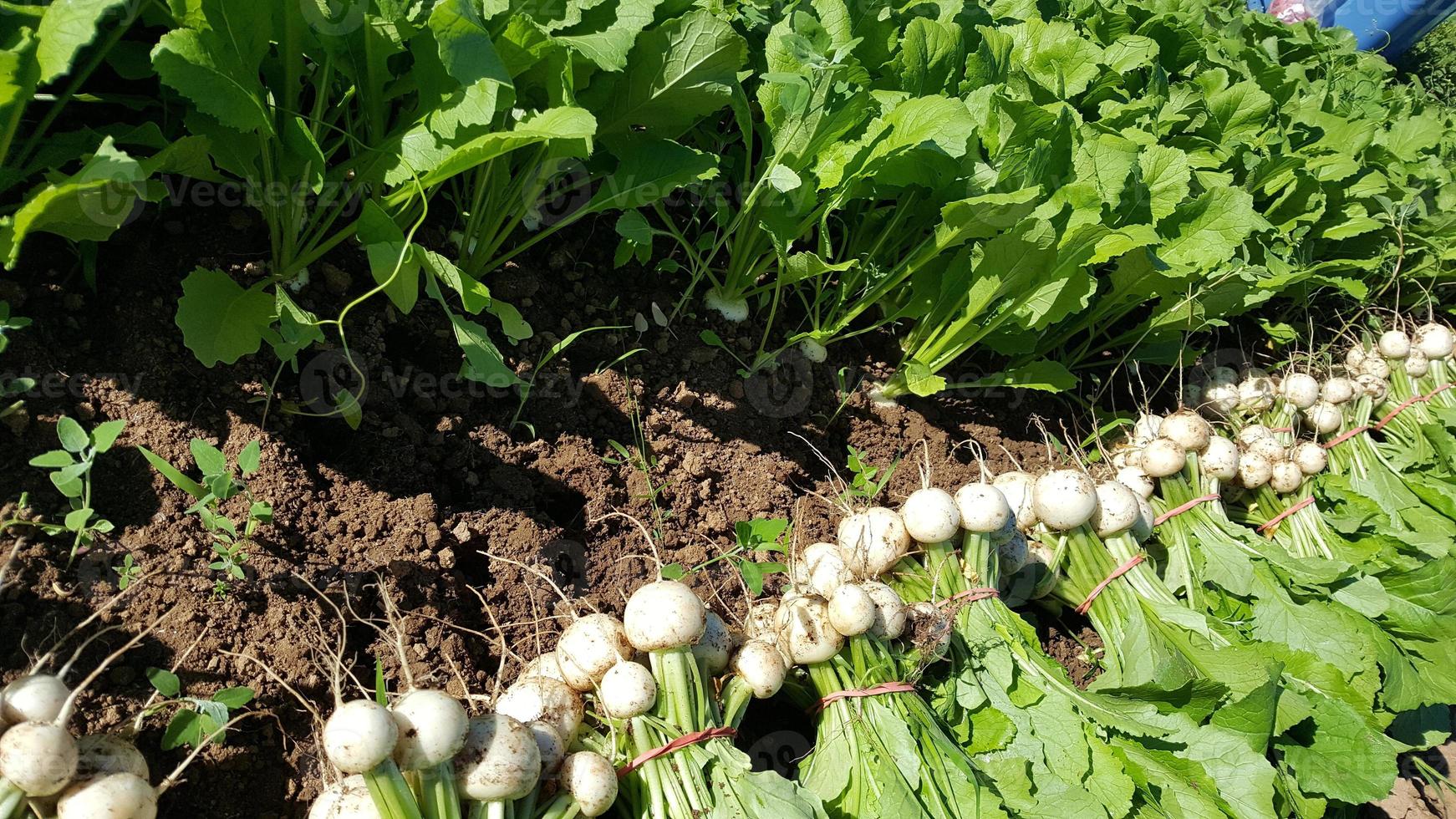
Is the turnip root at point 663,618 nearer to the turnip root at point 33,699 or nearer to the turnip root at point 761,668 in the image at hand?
the turnip root at point 761,668

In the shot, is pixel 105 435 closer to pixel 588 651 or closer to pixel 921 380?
pixel 588 651

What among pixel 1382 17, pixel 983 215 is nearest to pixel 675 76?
pixel 983 215

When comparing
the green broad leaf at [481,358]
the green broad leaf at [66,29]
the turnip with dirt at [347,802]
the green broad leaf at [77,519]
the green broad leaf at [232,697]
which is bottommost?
the turnip with dirt at [347,802]

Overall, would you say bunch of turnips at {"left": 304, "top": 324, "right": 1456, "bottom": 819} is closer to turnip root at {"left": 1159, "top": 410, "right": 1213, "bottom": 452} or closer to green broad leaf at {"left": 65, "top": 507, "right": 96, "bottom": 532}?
turnip root at {"left": 1159, "top": 410, "right": 1213, "bottom": 452}

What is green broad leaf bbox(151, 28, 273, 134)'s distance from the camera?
1360 mm

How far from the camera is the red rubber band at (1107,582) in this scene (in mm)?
2262

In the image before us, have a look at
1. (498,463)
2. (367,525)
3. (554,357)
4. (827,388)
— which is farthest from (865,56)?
(367,525)

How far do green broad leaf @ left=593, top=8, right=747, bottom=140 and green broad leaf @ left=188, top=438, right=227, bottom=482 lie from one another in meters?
1.06

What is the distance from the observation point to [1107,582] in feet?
7.47

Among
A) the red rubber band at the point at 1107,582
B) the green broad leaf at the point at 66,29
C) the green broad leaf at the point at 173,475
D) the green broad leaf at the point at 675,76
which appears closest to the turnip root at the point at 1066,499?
the red rubber band at the point at 1107,582

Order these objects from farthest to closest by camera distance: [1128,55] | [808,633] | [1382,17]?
[1382,17] < [1128,55] < [808,633]

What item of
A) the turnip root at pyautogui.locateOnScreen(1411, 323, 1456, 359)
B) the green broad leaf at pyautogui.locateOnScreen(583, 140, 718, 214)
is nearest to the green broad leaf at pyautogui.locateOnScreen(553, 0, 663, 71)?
the green broad leaf at pyautogui.locateOnScreen(583, 140, 718, 214)

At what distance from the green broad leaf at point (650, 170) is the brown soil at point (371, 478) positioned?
34cm

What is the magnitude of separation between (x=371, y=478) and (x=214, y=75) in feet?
2.57
